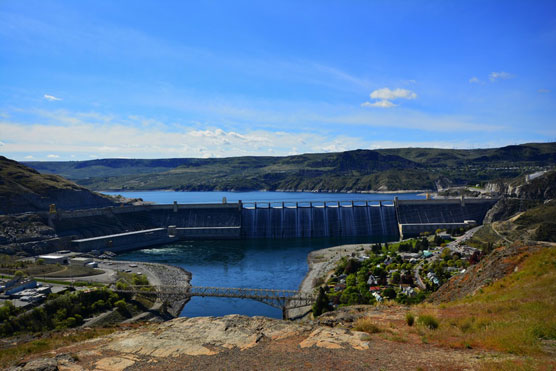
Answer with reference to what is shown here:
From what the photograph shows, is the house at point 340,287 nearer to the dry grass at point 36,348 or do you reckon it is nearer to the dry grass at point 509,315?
the dry grass at point 509,315

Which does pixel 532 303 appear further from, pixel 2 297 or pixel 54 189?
pixel 54 189

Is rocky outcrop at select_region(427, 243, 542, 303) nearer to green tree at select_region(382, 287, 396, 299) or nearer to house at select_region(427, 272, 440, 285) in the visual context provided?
green tree at select_region(382, 287, 396, 299)

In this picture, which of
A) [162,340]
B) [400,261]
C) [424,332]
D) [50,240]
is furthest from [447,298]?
[50,240]

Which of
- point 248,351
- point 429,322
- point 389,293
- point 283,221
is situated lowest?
point 389,293

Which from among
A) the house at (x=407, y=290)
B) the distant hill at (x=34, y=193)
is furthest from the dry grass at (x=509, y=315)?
the distant hill at (x=34, y=193)

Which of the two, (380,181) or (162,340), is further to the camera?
(380,181)

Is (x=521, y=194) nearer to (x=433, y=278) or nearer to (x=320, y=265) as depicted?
(x=320, y=265)

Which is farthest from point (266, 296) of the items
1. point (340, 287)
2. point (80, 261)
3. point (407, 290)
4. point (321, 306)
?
point (80, 261)
